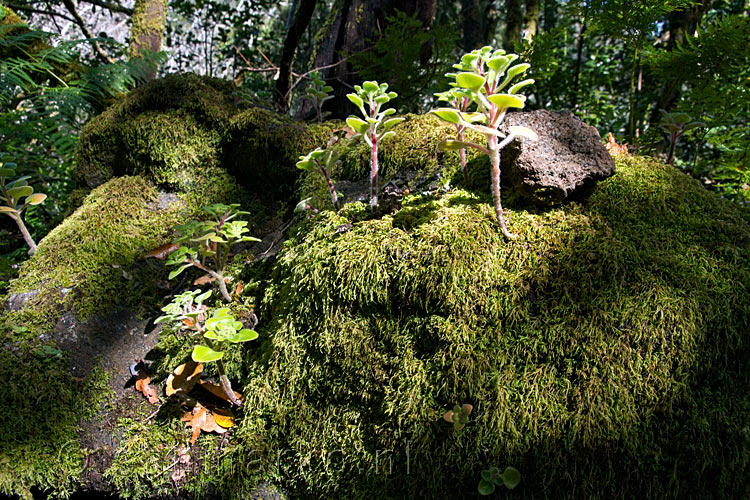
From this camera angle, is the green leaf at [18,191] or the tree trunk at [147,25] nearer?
the green leaf at [18,191]

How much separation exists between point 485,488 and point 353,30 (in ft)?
16.1

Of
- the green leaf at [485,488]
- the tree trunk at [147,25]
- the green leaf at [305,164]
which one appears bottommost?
the green leaf at [485,488]

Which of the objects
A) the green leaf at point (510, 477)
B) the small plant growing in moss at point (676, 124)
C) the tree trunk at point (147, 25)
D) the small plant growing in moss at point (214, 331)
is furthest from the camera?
the tree trunk at point (147, 25)

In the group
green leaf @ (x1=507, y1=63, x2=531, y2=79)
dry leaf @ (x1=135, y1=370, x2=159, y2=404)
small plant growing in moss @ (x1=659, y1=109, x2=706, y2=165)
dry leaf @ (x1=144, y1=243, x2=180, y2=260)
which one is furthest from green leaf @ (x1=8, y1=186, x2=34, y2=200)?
small plant growing in moss @ (x1=659, y1=109, x2=706, y2=165)

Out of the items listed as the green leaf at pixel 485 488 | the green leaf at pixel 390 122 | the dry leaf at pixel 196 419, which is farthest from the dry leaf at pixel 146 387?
the green leaf at pixel 390 122

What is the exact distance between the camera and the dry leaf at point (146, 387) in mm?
2215

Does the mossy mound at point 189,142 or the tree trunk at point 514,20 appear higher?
the tree trunk at point 514,20

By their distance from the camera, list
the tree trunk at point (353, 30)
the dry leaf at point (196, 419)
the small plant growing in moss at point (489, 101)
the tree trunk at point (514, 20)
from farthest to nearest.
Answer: the tree trunk at point (514, 20), the tree trunk at point (353, 30), the dry leaf at point (196, 419), the small plant growing in moss at point (489, 101)

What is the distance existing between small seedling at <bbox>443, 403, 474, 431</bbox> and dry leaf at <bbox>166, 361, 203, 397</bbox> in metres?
1.40

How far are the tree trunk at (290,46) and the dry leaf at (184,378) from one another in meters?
3.16

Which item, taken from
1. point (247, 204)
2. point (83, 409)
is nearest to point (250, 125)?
point (247, 204)

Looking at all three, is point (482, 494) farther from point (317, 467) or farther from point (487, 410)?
point (317, 467)

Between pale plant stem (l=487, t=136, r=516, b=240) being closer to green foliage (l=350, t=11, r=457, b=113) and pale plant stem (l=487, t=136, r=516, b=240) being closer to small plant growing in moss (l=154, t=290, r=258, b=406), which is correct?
small plant growing in moss (l=154, t=290, r=258, b=406)

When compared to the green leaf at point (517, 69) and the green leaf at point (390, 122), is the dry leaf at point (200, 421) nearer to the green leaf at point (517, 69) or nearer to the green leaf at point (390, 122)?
the green leaf at point (390, 122)
